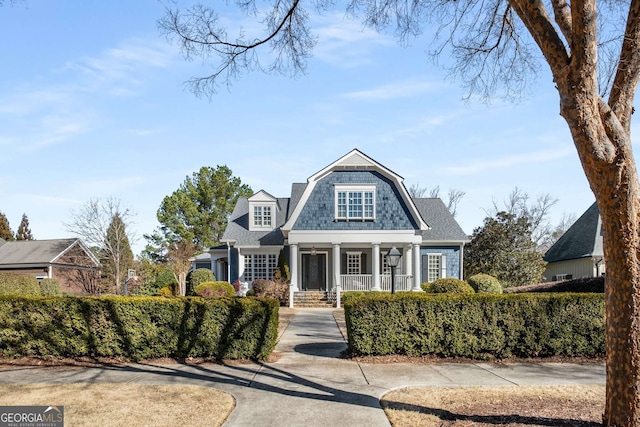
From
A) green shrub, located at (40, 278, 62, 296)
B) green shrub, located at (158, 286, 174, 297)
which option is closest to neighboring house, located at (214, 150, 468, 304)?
green shrub, located at (158, 286, 174, 297)

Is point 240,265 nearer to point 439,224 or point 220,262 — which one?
point 220,262

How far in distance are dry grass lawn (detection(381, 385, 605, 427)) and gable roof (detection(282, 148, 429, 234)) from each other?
18496mm

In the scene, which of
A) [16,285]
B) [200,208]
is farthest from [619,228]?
[200,208]

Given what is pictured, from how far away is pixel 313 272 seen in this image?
93.9 feet

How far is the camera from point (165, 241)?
165ft

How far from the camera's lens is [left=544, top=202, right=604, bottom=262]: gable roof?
2569 cm

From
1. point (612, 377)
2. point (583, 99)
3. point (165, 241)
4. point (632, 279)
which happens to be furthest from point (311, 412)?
point (165, 241)

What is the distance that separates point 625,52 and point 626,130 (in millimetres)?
826

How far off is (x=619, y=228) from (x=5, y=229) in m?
57.8

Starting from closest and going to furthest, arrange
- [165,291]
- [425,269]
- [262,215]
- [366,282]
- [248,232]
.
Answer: [165,291]
[366,282]
[425,269]
[248,232]
[262,215]

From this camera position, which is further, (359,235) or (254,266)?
(254,266)

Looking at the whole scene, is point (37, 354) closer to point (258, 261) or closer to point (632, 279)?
point (632, 279)

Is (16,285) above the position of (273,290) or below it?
above

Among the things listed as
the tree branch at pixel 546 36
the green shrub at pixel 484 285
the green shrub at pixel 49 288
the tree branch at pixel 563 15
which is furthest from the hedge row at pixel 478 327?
the green shrub at pixel 49 288
